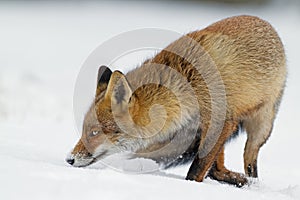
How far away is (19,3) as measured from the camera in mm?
30969

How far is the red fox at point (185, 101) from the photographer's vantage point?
629 centimetres

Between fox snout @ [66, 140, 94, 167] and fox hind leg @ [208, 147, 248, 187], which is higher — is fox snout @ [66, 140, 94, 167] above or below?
above

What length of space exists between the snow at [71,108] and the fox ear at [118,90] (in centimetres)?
72

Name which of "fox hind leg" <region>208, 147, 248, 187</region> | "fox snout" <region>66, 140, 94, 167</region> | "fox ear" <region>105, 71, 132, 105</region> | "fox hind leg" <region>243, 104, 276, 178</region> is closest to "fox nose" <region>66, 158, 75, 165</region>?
"fox snout" <region>66, 140, 94, 167</region>

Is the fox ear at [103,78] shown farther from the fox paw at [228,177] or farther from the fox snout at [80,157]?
the fox paw at [228,177]

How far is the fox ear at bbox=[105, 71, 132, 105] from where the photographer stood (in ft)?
19.6

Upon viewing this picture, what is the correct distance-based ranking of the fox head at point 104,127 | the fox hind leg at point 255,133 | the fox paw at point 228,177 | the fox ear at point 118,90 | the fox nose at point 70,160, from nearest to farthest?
the fox ear at point 118,90
the fox nose at point 70,160
the fox head at point 104,127
the fox paw at point 228,177
the fox hind leg at point 255,133

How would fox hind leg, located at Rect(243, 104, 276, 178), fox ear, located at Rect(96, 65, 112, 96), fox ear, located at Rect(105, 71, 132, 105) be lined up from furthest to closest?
fox hind leg, located at Rect(243, 104, 276, 178), fox ear, located at Rect(96, 65, 112, 96), fox ear, located at Rect(105, 71, 132, 105)

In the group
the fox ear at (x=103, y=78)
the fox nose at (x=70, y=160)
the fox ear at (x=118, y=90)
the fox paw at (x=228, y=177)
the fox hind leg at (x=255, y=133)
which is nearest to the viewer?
the fox ear at (x=118, y=90)

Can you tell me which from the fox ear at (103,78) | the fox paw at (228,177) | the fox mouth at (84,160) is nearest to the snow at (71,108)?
the fox mouth at (84,160)

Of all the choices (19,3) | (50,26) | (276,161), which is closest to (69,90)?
(276,161)

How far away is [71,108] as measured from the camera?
38.8 feet

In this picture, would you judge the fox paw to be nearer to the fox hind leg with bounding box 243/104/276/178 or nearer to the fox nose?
the fox hind leg with bounding box 243/104/276/178

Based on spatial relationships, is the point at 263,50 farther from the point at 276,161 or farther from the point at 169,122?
the point at 276,161
